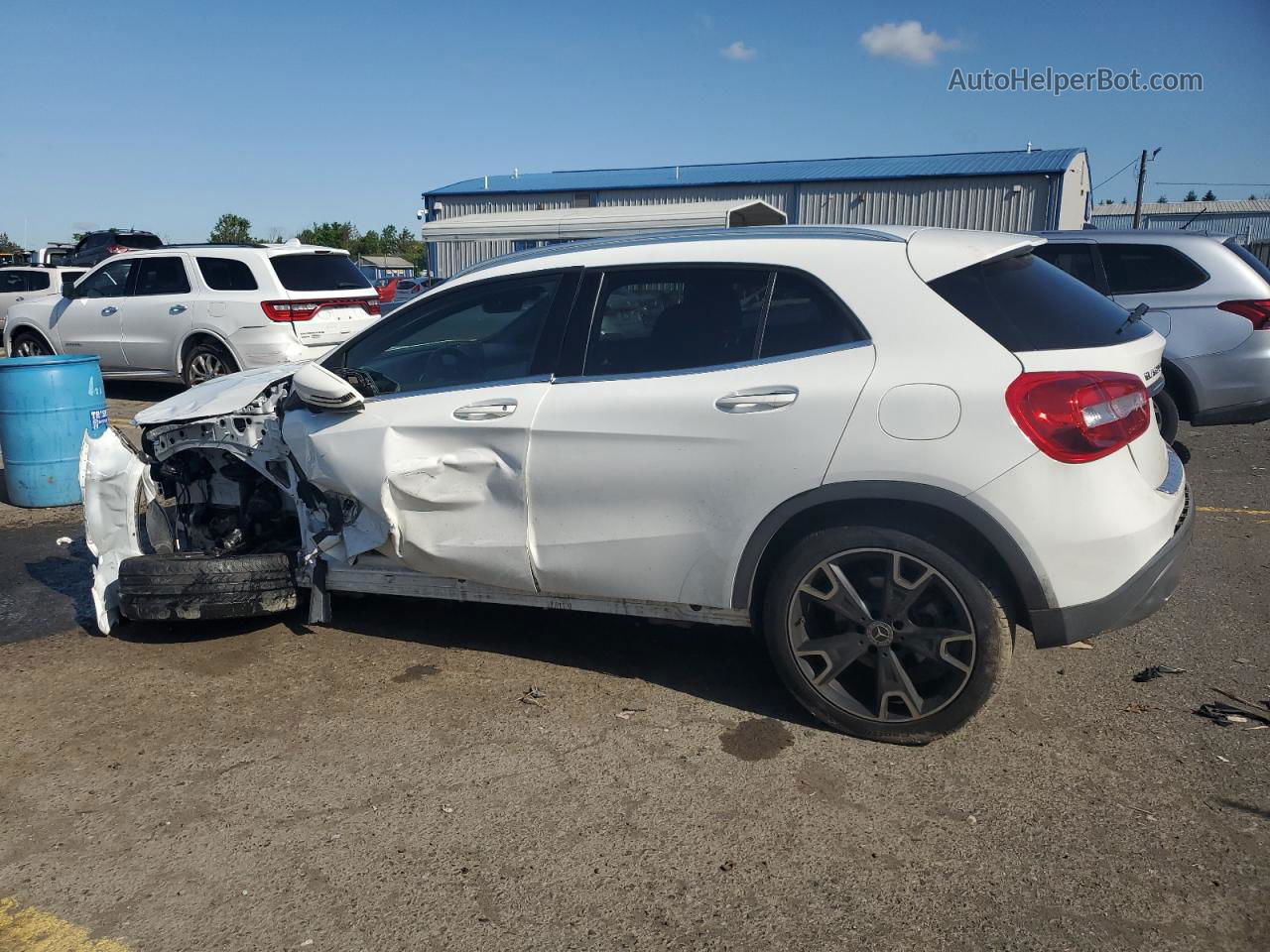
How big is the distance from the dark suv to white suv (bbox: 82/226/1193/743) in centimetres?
2325

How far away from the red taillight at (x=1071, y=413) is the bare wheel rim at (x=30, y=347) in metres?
12.7

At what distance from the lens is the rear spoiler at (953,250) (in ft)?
11.5

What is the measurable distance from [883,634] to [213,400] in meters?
3.24

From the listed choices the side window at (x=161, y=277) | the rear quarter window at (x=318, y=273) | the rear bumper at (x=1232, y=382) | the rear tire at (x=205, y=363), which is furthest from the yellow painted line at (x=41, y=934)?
the side window at (x=161, y=277)

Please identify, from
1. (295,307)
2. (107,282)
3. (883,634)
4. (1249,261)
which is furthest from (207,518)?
(107,282)

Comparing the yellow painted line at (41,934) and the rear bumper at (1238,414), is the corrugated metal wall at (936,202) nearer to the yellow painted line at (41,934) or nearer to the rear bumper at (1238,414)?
the rear bumper at (1238,414)

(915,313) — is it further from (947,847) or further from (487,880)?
(487,880)

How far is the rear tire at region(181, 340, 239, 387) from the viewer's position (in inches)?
428

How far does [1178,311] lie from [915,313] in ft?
17.1

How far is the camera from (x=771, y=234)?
12.6 feet

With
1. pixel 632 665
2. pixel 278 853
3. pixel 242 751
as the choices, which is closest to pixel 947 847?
pixel 632 665

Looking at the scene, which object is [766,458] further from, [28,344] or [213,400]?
[28,344]

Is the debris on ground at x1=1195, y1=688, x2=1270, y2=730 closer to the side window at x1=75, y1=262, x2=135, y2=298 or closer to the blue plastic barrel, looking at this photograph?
the blue plastic barrel

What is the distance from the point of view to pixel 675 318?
3.85 m
